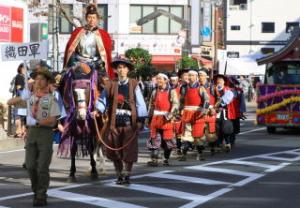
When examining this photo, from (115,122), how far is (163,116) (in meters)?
3.13

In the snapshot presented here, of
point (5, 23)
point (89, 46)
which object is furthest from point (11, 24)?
point (89, 46)

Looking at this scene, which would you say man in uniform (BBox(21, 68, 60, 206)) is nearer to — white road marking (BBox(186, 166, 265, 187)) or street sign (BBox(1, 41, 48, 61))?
white road marking (BBox(186, 166, 265, 187))

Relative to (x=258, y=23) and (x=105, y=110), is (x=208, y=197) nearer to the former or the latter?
(x=105, y=110)

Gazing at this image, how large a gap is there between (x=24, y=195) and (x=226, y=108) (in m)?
8.44

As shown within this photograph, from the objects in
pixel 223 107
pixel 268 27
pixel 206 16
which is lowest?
pixel 223 107

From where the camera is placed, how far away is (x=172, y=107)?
47.8ft

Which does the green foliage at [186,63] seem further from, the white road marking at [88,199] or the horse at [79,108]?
the white road marking at [88,199]

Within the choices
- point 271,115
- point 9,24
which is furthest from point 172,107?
point 9,24

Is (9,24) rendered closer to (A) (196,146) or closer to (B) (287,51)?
(B) (287,51)

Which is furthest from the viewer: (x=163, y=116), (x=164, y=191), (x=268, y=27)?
(x=268, y=27)

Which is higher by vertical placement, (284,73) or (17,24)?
(17,24)

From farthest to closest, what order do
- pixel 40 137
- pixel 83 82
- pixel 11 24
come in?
pixel 11 24 < pixel 83 82 < pixel 40 137

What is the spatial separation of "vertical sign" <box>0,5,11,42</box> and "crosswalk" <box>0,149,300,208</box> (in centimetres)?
1227

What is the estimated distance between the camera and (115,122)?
37.9ft
